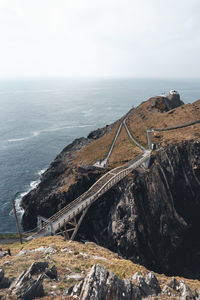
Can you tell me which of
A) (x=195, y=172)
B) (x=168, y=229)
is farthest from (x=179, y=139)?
(x=168, y=229)

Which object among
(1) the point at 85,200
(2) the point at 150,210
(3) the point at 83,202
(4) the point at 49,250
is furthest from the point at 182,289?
(2) the point at 150,210

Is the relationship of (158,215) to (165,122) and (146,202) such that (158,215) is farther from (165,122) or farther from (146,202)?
(165,122)

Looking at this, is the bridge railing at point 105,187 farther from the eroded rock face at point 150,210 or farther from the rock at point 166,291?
the rock at point 166,291

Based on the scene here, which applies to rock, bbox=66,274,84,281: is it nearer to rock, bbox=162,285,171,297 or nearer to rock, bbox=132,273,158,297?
rock, bbox=132,273,158,297

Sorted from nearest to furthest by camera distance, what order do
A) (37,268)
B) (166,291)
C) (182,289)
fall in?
(166,291) < (182,289) < (37,268)

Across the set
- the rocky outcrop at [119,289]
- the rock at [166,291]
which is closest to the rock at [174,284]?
the rocky outcrop at [119,289]

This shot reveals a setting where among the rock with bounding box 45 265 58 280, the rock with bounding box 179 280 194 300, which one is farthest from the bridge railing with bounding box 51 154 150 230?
the rock with bounding box 179 280 194 300
